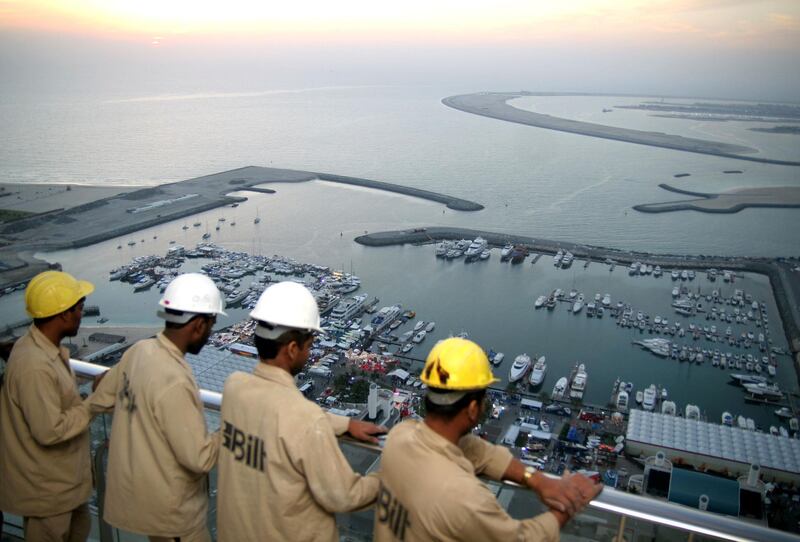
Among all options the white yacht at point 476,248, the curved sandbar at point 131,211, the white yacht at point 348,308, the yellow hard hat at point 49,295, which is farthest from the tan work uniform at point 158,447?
the white yacht at point 476,248

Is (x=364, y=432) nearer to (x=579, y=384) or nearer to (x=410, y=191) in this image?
(x=579, y=384)

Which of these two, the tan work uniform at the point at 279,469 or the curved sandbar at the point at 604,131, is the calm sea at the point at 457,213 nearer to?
the curved sandbar at the point at 604,131

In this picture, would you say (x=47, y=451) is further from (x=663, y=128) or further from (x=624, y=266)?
(x=663, y=128)

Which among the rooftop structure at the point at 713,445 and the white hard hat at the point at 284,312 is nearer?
the white hard hat at the point at 284,312

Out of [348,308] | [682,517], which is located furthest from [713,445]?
[682,517]

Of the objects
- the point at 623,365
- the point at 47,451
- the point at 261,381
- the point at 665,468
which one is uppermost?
the point at 261,381

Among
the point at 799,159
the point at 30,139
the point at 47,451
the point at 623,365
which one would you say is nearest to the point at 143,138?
the point at 30,139

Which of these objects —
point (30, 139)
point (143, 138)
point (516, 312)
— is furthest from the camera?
point (143, 138)
